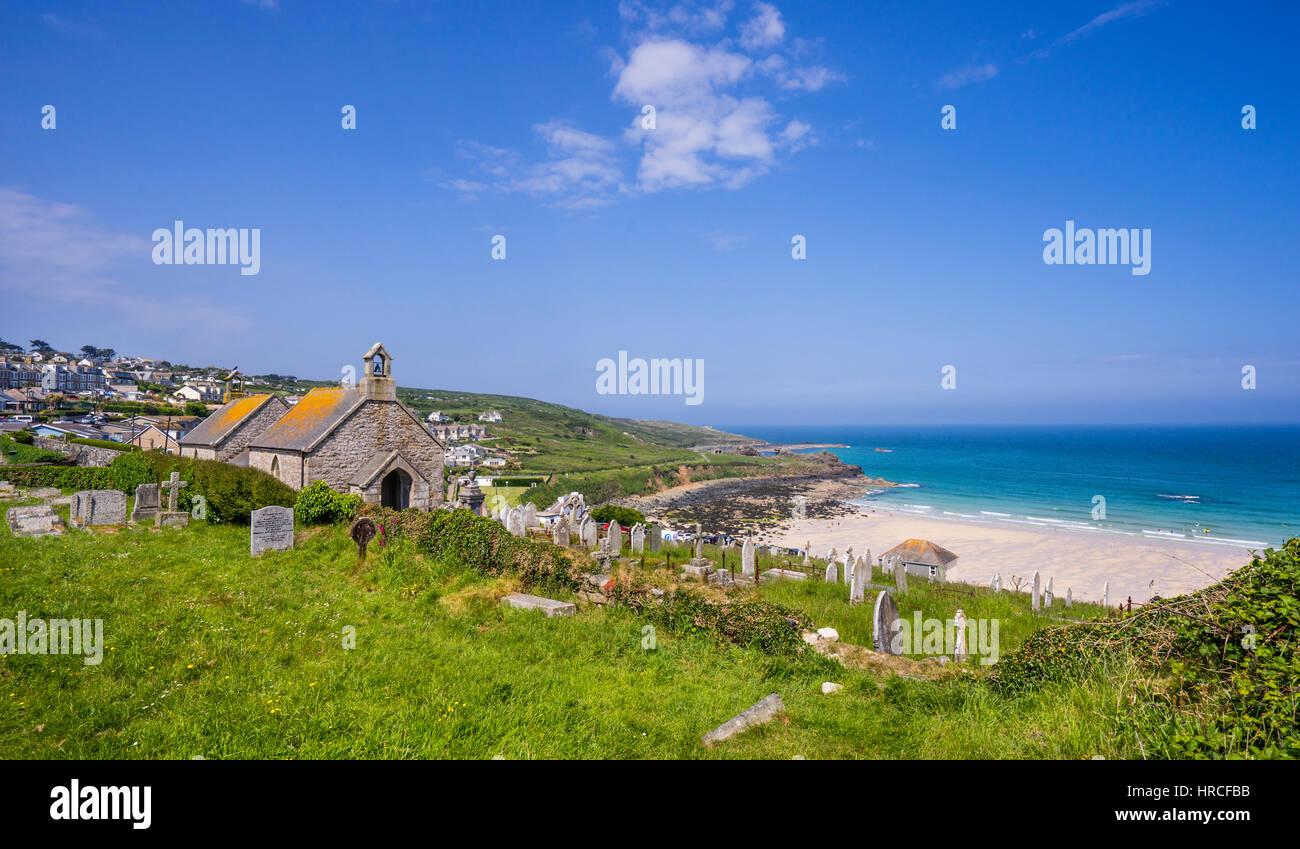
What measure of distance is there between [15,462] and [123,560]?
2591 centimetres

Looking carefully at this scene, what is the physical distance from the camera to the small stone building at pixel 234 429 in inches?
978

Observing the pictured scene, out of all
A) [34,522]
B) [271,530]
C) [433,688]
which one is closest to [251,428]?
[34,522]

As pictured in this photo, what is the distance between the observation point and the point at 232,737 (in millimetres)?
5539

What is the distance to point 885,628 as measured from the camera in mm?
11195

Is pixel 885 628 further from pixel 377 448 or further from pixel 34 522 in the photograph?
pixel 34 522

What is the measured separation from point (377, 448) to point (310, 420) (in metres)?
3.20

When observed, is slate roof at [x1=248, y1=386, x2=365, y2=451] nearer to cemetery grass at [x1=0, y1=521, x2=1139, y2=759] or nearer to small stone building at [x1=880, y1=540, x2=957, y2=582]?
cemetery grass at [x1=0, y1=521, x2=1139, y2=759]

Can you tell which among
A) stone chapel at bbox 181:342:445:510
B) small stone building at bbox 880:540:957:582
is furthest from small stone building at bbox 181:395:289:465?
small stone building at bbox 880:540:957:582

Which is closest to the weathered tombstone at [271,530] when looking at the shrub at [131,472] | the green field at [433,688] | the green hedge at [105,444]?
the green field at [433,688]

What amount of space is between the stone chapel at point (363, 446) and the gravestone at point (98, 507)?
4.74 metres

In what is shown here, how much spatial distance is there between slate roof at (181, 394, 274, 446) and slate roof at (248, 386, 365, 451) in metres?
1.74

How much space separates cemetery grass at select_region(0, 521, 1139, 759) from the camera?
552cm

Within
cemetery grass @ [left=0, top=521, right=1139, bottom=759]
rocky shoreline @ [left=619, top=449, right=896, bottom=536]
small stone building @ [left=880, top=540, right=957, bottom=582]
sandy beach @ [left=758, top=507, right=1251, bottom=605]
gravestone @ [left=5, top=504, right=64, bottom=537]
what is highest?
gravestone @ [left=5, top=504, right=64, bottom=537]
